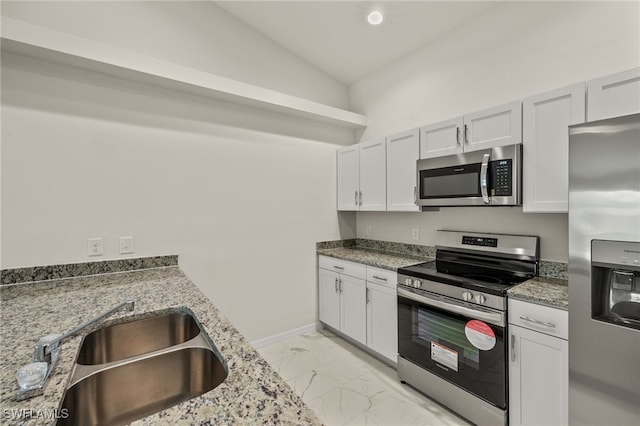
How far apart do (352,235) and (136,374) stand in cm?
284

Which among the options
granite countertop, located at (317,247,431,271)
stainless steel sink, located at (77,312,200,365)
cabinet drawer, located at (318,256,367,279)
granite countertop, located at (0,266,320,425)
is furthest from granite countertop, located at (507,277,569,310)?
stainless steel sink, located at (77,312,200,365)

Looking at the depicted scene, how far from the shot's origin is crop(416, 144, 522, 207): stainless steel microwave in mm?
1898

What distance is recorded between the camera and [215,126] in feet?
8.72

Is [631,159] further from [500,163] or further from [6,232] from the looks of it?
[6,232]

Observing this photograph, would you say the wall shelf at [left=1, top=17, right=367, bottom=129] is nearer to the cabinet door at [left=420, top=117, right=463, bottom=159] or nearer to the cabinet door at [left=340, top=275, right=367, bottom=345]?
the cabinet door at [left=420, top=117, right=463, bottom=159]

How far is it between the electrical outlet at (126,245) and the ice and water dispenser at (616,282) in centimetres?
293

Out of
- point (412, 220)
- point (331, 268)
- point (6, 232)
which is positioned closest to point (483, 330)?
point (412, 220)

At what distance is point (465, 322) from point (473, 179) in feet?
3.37

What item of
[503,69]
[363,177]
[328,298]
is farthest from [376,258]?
[503,69]

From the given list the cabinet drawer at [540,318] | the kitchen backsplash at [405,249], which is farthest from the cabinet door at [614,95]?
the cabinet drawer at [540,318]

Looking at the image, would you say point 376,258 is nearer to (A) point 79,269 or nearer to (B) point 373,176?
(B) point 373,176

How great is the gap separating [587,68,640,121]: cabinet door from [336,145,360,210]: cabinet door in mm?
1909

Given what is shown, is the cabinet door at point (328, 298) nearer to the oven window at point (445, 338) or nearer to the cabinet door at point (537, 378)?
the oven window at point (445, 338)

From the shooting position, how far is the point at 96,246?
6.98ft
